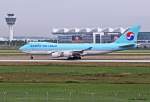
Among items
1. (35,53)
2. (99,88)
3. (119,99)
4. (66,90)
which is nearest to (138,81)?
(99,88)

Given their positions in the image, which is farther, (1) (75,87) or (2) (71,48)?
(2) (71,48)

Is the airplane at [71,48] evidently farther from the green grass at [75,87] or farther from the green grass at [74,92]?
the green grass at [74,92]

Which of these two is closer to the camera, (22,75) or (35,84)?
(35,84)

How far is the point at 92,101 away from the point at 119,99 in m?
2.33

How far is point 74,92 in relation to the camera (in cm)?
3666

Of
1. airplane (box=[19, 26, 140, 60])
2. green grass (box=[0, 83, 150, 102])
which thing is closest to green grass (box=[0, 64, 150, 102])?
green grass (box=[0, 83, 150, 102])

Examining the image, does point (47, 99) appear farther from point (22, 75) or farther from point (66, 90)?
point (22, 75)

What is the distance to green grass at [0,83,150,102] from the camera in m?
31.1

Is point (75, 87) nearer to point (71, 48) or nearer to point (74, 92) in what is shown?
point (74, 92)

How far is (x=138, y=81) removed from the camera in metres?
46.7

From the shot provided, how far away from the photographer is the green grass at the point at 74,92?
31094 millimetres

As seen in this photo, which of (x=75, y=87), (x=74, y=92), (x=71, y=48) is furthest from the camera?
(x=71, y=48)

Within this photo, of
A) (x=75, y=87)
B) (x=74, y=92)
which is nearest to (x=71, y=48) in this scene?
(x=75, y=87)

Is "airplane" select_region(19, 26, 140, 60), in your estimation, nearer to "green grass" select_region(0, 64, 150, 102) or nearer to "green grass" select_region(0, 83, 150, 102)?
"green grass" select_region(0, 64, 150, 102)
